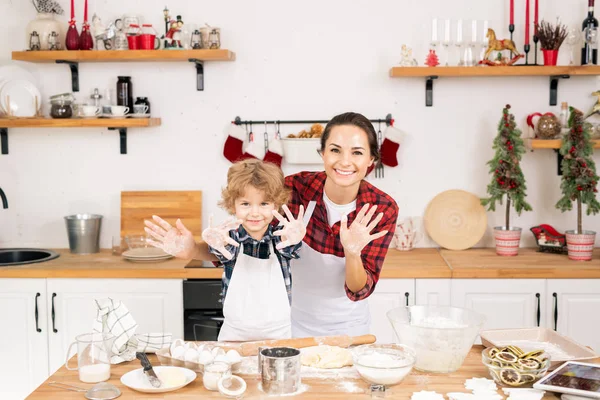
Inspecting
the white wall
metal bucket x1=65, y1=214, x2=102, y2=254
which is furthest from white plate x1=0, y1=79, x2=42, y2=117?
metal bucket x1=65, y1=214, x2=102, y2=254

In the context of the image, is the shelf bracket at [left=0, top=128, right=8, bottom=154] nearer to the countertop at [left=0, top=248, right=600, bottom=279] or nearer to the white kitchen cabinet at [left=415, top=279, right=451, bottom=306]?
the countertop at [left=0, top=248, right=600, bottom=279]

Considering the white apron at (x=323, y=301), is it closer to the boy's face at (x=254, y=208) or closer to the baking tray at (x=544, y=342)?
the boy's face at (x=254, y=208)

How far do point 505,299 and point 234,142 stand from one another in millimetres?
1659

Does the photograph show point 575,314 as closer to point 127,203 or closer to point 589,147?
point 589,147

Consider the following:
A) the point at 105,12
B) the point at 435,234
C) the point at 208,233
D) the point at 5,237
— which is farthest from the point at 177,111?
the point at 208,233

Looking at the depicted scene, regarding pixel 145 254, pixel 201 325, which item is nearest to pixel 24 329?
pixel 145 254

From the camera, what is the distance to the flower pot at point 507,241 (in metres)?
3.83

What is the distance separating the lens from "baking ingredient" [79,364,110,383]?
6.34 ft

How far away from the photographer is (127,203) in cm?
414

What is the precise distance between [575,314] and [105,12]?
2.96 meters

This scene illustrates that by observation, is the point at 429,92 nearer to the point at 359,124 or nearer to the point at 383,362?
the point at 359,124

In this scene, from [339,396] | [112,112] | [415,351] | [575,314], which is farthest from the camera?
[112,112]

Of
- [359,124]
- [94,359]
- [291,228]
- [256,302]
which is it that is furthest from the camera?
[359,124]

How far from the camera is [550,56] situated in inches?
151
